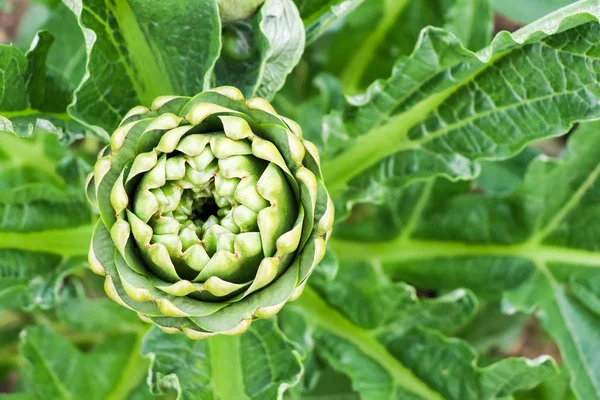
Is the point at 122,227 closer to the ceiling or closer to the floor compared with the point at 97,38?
closer to the floor

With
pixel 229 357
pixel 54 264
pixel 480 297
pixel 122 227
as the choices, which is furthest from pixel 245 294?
pixel 480 297

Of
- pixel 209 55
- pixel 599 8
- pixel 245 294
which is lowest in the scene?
pixel 245 294

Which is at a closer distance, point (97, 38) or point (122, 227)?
point (122, 227)

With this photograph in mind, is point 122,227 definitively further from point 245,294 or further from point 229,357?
point 229,357

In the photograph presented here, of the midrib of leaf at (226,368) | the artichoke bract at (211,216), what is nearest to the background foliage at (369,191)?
the midrib of leaf at (226,368)

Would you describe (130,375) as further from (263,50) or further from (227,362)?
(263,50)

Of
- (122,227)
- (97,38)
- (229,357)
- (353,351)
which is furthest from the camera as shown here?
(353,351)

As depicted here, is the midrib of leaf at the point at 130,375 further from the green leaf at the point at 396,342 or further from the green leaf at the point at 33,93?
the green leaf at the point at 33,93
